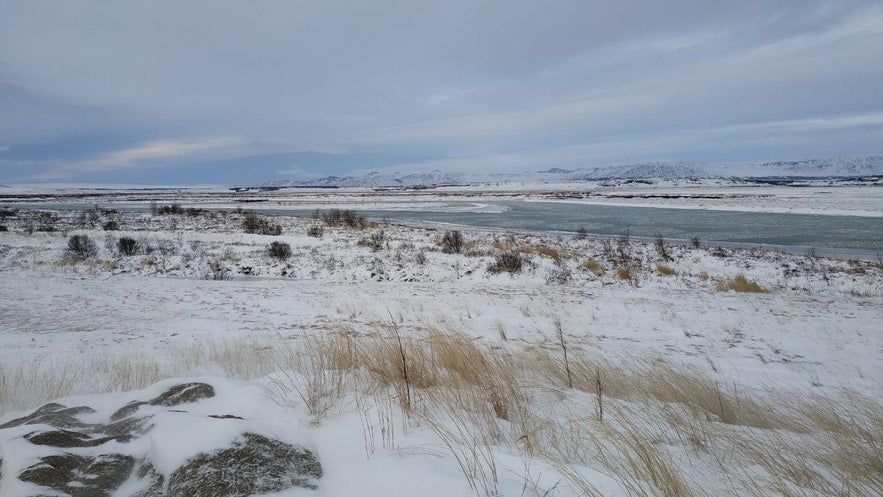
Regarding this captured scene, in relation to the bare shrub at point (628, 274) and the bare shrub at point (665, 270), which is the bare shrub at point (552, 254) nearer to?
the bare shrub at point (628, 274)

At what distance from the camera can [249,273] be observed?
13.7m

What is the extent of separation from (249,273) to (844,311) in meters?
16.0

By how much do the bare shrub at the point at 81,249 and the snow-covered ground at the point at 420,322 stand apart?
0.88 ft

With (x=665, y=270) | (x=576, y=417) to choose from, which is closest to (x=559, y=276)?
(x=665, y=270)

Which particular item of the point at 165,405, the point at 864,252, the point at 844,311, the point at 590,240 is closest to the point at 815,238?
the point at 864,252

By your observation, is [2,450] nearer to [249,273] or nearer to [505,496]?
[505,496]

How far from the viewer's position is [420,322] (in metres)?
8.31

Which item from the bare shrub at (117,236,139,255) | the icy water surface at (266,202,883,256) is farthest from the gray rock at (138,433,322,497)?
the icy water surface at (266,202,883,256)

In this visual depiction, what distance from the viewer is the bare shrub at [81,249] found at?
1515 cm

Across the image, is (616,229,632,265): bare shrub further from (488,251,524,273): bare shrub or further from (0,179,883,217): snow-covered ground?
(0,179,883,217): snow-covered ground

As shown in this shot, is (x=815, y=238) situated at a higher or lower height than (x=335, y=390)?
lower

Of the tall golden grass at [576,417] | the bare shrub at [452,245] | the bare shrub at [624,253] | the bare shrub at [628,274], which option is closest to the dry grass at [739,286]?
the bare shrub at [628,274]

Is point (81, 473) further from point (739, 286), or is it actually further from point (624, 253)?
Answer: point (624, 253)

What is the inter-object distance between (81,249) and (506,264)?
1641cm
